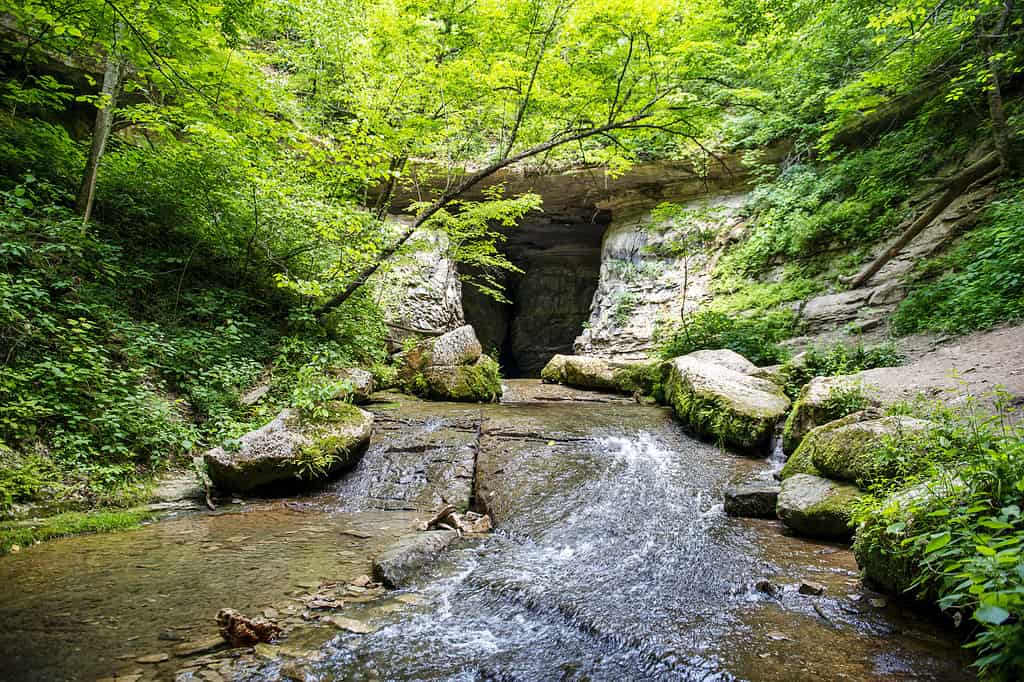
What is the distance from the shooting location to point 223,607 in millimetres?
3146

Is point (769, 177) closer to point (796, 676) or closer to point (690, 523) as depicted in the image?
point (690, 523)

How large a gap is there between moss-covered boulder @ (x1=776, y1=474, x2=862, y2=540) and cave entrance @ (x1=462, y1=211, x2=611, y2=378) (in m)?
17.1

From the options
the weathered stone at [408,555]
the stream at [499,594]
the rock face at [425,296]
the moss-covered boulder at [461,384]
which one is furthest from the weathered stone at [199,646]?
the rock face at [425,296]

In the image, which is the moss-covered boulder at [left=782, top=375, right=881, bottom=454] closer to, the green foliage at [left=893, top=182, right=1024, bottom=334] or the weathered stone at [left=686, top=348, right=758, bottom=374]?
the weathered stone at [left=686, top=348, right=758, bottom=374]

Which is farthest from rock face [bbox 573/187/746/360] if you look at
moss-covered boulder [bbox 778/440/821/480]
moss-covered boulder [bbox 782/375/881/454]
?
moss-covered boulder [bbox 778/440/821/480]

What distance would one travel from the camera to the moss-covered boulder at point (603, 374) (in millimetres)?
10352

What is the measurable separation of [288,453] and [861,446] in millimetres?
5845

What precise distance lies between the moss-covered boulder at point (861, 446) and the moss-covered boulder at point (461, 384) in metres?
5.93

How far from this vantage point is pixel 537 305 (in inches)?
891

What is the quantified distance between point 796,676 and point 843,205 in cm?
1175

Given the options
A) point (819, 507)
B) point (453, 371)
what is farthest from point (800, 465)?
point (453, 371)

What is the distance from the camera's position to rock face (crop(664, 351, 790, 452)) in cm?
654

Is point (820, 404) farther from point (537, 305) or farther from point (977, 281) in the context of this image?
point (537, 305)

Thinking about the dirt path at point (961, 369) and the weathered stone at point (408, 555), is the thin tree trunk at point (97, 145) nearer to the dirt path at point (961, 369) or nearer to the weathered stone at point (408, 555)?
the weathered stone at point (408, 555)
